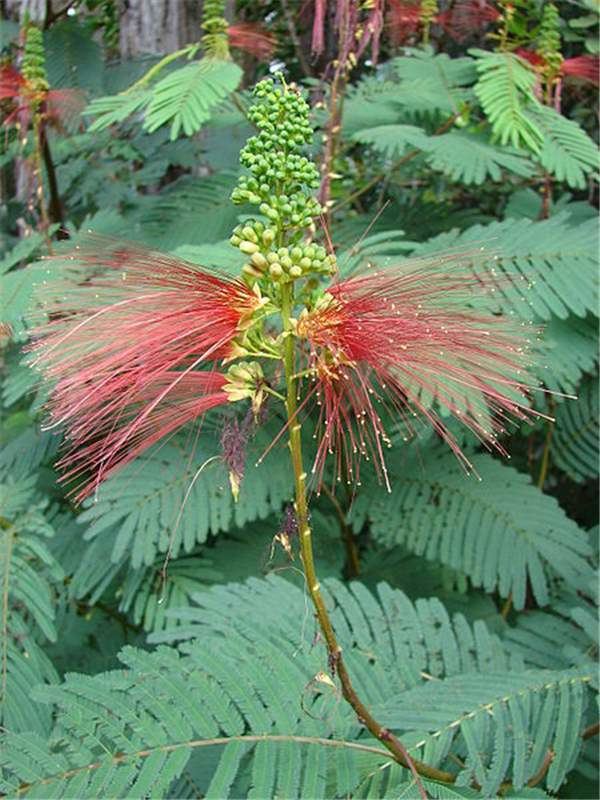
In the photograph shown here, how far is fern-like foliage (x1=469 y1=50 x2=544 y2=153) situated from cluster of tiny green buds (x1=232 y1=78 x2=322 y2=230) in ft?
3.14

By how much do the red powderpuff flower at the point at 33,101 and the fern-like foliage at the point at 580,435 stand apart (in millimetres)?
1278

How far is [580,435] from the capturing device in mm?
1857

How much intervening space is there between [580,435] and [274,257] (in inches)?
51.8

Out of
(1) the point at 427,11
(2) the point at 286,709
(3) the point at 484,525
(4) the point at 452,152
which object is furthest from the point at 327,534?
(1) the point at 427,11

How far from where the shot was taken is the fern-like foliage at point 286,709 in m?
0.90

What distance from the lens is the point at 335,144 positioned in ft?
5.49

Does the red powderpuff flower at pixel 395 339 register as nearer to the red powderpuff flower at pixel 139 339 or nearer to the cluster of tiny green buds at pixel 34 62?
the red powderpuff flower at pixel 139 339

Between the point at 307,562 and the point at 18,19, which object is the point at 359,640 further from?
the point at 18,19

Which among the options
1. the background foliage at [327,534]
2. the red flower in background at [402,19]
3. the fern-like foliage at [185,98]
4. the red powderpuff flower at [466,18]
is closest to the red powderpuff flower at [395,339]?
the background foliage at [327,534]

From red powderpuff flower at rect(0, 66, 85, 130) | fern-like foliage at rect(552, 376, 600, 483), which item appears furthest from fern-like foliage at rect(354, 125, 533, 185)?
red powderpuff flower at rect(0, 66, 85, 130)

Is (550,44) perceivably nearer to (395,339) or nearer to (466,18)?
(466,18)

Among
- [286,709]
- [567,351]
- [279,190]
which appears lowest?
[286,709]

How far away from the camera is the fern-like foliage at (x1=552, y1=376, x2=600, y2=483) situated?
184cm

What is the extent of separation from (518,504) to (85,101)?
132cm
